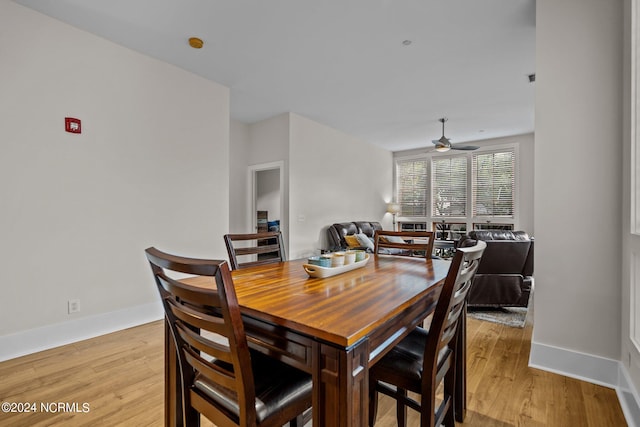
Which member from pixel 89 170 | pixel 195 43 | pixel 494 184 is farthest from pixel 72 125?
pixel 494 184

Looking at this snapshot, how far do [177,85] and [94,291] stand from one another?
230 centimetres

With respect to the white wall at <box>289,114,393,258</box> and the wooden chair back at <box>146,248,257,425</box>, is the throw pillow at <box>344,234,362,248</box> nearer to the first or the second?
the white wall at <box>289,114,393,258</box>

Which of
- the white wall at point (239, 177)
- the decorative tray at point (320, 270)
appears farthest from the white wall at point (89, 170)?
the decorative tray at point (320, 270)

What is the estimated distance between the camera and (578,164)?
6.84ft

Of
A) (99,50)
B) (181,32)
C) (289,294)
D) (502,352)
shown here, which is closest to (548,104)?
(502,352)

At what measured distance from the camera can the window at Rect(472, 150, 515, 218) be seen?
6.51m

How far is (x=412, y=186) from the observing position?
308 inches

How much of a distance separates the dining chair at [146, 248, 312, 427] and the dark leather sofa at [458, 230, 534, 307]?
2743mm

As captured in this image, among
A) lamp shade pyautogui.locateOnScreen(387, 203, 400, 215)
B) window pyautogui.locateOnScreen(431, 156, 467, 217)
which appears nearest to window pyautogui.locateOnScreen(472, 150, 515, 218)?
window pyautogui.locateOnScreen(431, 156, 467, 217)

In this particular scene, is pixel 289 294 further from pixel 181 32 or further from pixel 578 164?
pixel 181 32

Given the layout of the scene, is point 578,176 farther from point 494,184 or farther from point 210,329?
point 494,184

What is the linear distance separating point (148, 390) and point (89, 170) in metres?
2.01

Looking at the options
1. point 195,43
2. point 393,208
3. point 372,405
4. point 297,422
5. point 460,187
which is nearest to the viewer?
point 297,422

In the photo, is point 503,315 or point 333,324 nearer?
point 333,324
